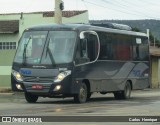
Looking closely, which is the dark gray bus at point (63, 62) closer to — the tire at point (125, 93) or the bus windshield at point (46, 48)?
the bus windshield at point (46, 48)

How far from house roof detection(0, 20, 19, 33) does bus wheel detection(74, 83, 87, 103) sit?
865 inches

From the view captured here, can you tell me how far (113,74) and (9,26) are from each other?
2136 cm

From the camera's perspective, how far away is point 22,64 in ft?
71.6

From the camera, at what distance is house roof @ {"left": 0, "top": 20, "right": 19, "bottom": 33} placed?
43750 millimetres

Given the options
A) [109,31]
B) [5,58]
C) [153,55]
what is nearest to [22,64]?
[109,31]

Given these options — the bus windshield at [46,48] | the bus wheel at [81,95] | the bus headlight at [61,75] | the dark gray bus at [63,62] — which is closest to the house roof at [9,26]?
the dark gray bus at [63,62]

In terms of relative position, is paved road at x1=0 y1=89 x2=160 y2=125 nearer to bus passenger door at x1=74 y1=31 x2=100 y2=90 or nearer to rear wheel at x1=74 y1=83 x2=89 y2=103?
rear wheel at x1=74 y1=83 x2=89 y2=103

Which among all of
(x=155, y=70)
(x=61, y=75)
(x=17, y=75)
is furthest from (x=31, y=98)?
(x=155, y=70)

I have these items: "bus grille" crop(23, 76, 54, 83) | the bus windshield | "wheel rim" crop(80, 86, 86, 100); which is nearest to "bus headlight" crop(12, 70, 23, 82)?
"bus grille" crop(23, 76, 54, 83)

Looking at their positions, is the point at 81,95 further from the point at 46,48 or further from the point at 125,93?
the point at 125,93

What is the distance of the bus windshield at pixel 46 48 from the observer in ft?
70.2

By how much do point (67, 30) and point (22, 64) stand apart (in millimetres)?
2109

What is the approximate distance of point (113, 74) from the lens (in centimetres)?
2502

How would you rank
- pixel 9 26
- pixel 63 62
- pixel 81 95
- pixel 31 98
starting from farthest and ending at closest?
pixel 9 26 < pixel 31 98 < pixel 81 95 < pixel 63 62
